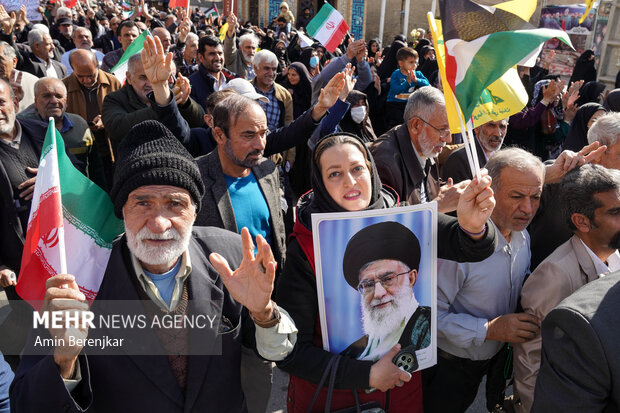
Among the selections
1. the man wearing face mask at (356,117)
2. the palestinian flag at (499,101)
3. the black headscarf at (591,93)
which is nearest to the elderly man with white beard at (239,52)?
the man wearing face mask at (356,117)

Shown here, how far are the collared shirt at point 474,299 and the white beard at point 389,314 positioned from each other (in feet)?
1.25

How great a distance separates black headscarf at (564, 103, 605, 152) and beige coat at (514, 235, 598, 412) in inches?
96.0

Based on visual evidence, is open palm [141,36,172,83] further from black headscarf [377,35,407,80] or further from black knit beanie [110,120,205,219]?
black headscarf [377,35,407,80]

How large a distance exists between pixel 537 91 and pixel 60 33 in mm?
8521

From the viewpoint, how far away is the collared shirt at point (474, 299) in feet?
6.82

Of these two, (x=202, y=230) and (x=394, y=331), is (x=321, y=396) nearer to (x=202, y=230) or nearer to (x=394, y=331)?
(x=394, y=331)

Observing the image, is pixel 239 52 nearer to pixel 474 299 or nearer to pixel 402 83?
pixel 402 83

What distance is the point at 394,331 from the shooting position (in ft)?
5.84

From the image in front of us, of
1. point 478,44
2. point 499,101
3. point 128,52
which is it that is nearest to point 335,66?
point 128,52

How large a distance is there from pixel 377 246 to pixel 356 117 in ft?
9.18

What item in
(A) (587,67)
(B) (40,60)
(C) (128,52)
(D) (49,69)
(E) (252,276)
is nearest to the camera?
(E) (252,276)

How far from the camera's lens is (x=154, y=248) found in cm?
162

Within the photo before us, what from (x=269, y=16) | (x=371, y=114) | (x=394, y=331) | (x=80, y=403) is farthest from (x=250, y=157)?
(x=269, y=16)

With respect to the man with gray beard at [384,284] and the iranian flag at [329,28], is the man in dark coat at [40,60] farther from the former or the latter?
the man with gray beard at [384,284]
